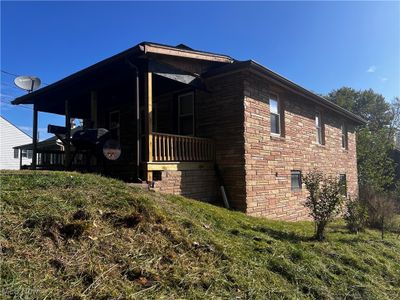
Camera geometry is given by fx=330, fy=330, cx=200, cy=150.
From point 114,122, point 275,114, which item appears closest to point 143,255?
point 275,114

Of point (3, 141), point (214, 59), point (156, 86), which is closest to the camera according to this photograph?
point (214, 59)

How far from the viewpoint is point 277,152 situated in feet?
35.6

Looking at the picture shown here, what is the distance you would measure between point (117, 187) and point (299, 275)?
326cm

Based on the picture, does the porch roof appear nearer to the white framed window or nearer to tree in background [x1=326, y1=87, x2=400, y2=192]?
the white framed window

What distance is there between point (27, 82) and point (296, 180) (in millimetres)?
10410

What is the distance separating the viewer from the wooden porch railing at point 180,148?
26.2 feet

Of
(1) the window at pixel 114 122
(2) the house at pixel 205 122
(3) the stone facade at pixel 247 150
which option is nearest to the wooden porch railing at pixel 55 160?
(2) the house at pixel 205 122

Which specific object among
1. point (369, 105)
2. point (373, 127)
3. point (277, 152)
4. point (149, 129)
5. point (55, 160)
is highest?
point (369, 105)

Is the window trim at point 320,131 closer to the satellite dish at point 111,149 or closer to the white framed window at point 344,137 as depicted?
the white framed window at point 344,137

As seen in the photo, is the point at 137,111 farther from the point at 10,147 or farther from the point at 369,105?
the point at 369,105

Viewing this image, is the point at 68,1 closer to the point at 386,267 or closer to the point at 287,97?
the point at 287,97

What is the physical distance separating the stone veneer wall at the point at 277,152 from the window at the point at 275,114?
26cm

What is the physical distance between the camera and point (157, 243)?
435 cm

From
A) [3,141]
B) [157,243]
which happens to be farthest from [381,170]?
[3,141]
